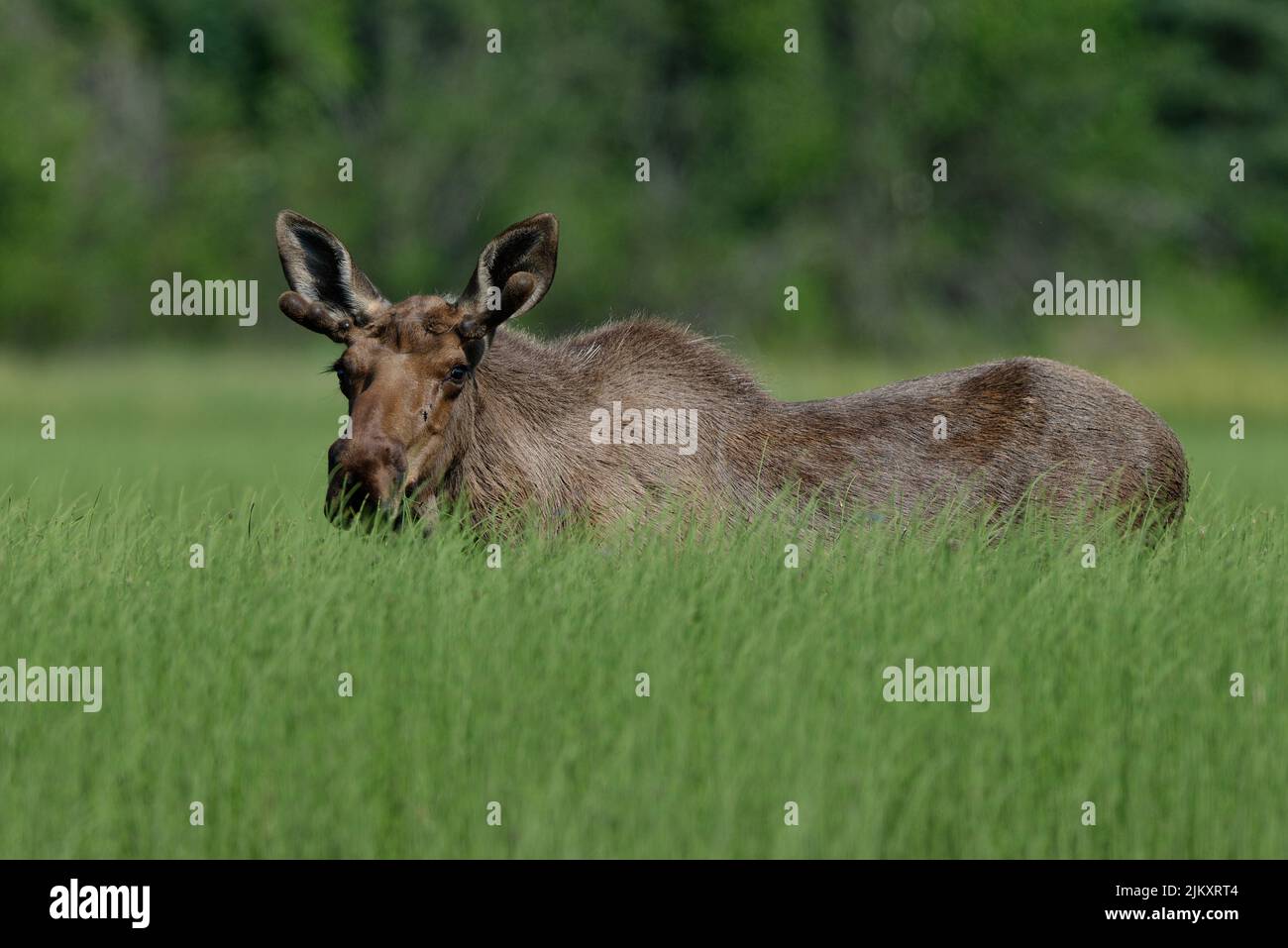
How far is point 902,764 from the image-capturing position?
484cm

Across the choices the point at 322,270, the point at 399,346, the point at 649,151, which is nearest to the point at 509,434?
the point at 399,346

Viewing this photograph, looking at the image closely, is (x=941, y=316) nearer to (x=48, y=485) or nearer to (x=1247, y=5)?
(x=1247, y=5)

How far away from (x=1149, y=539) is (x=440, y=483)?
3.29 meters

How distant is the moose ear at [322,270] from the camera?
23.8ft

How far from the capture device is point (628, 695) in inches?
207

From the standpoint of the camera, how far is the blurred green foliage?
36188 millimetres

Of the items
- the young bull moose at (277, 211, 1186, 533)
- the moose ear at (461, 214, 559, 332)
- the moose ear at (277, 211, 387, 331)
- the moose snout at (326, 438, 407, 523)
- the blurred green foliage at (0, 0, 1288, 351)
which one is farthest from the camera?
the blurred green foliage at (0, 0, 1288, 351)

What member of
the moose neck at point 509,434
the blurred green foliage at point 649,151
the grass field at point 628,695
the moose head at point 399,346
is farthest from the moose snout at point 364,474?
the blurred green foliage at point 649,151

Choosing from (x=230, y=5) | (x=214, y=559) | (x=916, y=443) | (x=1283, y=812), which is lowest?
(x=1283, y=812)

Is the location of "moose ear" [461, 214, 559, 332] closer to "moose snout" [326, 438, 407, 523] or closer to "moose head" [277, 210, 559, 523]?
"moose head" [277, 210, 559, 523]

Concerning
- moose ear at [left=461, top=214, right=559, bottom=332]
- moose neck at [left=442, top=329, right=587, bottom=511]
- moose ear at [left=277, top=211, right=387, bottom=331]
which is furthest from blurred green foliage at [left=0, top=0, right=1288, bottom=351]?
moose ear at [left=461, top=214, right=559, bottom=332]

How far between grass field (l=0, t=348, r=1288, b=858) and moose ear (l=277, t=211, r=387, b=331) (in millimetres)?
892

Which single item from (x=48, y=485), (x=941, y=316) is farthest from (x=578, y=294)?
(x=48, y=485)

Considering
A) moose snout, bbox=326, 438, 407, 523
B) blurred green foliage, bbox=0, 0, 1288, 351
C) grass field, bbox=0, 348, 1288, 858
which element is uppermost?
blurred green foliage, bbox=0, 0, 1288, 351
